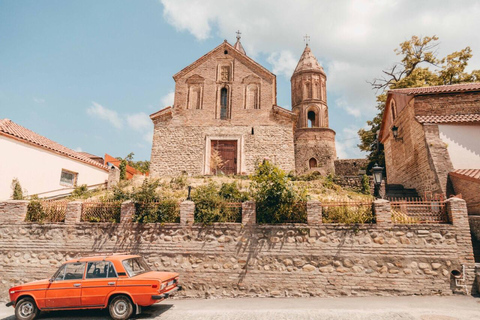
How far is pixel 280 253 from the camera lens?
30.1ft

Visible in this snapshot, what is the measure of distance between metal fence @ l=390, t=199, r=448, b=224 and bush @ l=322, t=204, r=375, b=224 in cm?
73

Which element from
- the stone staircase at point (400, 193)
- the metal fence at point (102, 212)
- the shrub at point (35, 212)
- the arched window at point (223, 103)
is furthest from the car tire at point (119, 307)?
the arched window at point (223, 103)

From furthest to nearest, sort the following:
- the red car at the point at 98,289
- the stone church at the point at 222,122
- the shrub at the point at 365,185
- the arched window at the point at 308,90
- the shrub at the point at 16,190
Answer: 1. the arched window at the point at 308,90
2. the stone church at the point at 222,122
3. the shrub at the point at 365,185
4. the shrub at the point at 16,190
5. the red car at the point at 98,289

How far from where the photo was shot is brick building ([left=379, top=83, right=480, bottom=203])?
13.5m

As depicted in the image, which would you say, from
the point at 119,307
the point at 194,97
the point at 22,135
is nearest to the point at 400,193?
the point at 119,307

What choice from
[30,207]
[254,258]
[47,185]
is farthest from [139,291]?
[47,185]

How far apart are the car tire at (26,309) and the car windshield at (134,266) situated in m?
2.51

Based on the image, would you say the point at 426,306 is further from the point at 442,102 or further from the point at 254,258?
the point at 442,102

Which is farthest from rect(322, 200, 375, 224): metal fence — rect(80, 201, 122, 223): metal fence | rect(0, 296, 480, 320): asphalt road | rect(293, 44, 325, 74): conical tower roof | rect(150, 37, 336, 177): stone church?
rect(293, 44, 325, 74): conical tower roof

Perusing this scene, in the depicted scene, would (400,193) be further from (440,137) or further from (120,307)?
(120,307)

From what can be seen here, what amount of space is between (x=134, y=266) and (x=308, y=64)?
3292 centimetres

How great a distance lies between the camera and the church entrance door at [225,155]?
21.1 metres

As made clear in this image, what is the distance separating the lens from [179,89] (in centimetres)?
2212

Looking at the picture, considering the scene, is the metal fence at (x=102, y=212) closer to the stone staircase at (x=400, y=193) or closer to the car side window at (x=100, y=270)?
the car side window at (x=100, y=270)
